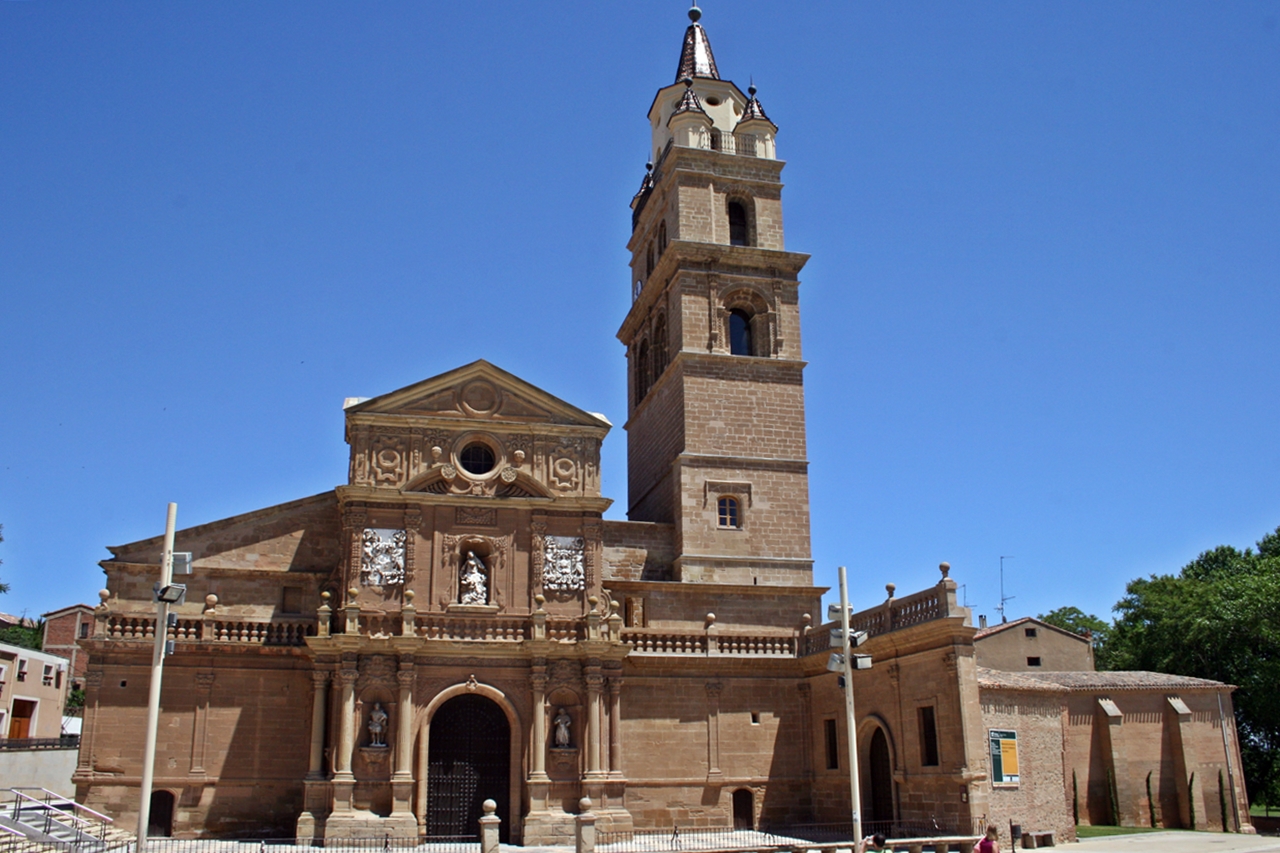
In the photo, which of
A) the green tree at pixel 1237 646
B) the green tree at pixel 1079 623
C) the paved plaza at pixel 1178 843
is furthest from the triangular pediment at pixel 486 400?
the green tree at pixel 1079 623

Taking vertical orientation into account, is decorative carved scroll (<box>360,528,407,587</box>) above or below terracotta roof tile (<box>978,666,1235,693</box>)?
above

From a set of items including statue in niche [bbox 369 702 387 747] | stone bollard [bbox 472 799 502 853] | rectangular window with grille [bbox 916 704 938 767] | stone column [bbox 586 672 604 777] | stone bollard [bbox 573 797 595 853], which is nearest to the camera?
stone bollard [bbox 472 799 502 853]

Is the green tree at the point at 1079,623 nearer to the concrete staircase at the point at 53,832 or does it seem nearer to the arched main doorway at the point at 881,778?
the arched main doorway at the point at 881,778

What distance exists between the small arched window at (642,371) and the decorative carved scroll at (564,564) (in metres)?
12.7

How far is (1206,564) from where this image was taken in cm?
6688

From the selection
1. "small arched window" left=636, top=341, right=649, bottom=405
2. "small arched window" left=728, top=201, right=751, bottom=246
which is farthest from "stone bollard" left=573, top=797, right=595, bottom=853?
A: "small arched window" left=728, top=201, right=751, bottom=246

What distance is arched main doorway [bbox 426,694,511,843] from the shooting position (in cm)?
3397

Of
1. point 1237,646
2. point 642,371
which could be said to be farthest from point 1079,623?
point 642,371

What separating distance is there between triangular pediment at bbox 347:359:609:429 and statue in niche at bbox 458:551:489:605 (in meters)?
4.94

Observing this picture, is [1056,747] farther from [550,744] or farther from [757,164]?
[757,164]

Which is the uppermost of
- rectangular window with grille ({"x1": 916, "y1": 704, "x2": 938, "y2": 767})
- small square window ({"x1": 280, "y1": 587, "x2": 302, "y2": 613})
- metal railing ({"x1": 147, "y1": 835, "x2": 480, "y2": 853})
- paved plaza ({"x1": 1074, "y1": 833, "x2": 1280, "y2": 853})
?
small square window ({"x1": 280, "y1": 587, "x2": 302, "y2": 613})

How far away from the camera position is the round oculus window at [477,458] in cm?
3828

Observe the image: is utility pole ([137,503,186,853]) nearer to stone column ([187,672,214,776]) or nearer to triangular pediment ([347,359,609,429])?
stone column ([187,672,214,776])

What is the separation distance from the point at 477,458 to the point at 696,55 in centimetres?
2352
